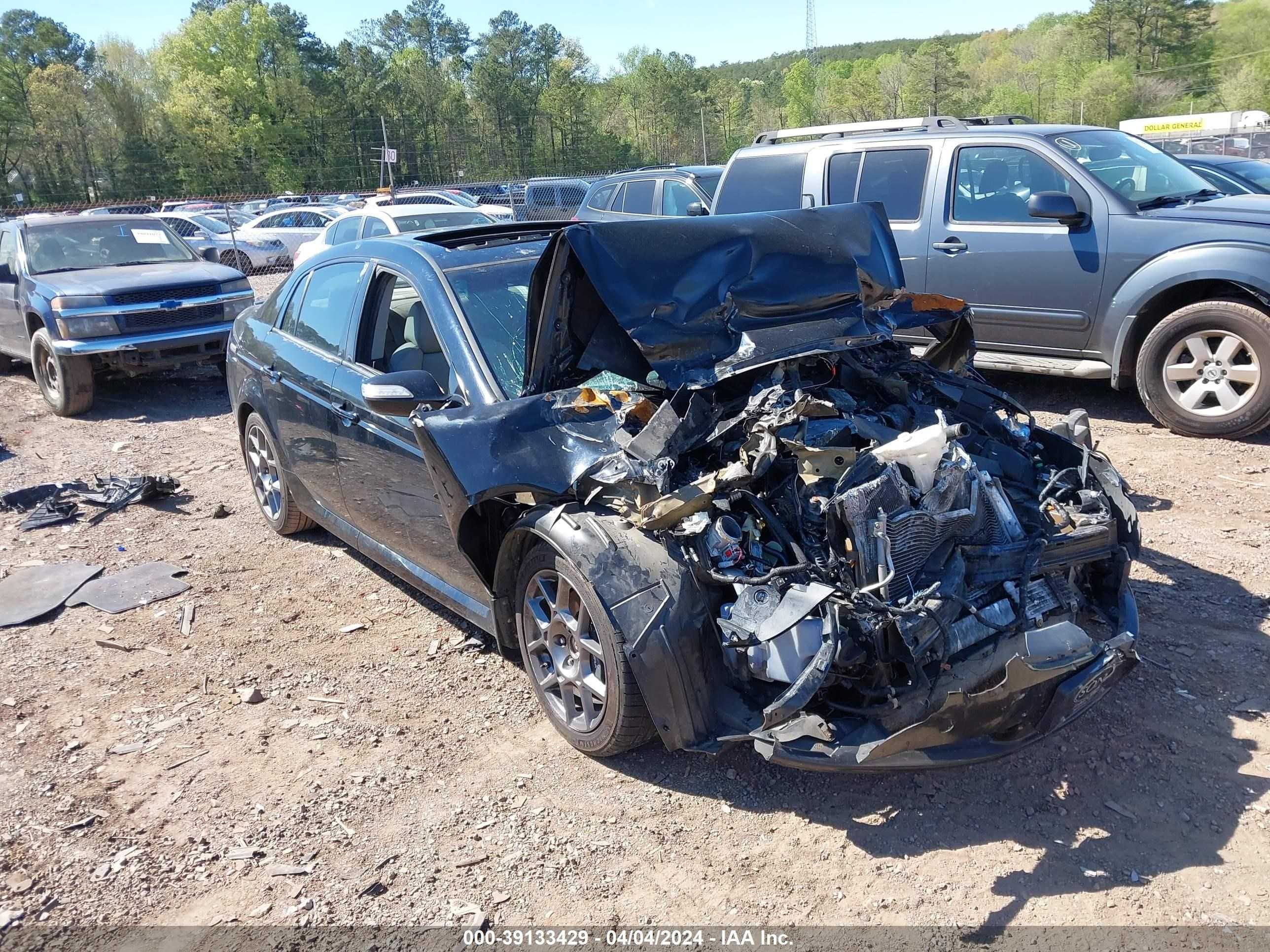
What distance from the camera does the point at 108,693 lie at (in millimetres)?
4254

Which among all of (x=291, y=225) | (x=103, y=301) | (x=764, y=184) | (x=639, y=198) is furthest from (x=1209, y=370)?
(x=291, y=225)

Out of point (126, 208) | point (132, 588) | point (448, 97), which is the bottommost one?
point (132, 588)

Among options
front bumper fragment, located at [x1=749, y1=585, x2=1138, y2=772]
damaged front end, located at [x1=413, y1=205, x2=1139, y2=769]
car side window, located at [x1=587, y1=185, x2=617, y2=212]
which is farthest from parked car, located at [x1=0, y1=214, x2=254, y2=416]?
front bumper fragment, located at [x1=749, y1=585, x2=1138, y2=772]

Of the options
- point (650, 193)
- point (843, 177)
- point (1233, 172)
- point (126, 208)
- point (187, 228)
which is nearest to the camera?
point (843, 177)

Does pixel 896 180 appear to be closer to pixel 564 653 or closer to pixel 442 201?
pixel 564 653

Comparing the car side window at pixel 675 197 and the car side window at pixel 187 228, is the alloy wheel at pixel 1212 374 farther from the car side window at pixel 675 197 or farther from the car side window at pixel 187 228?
the car side window at pixel 187 228

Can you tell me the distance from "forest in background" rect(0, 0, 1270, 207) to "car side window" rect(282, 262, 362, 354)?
119ft

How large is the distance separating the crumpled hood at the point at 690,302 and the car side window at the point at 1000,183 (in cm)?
372

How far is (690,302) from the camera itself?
371cm

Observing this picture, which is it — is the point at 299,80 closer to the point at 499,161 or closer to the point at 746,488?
the point at 499,161

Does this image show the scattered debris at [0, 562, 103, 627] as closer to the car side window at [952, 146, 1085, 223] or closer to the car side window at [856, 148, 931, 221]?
the car side window at [856, 148, 931, 221]

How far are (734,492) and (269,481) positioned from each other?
151 inches

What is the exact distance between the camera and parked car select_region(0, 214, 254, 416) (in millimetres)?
9383

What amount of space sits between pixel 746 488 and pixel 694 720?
2.55 ft
